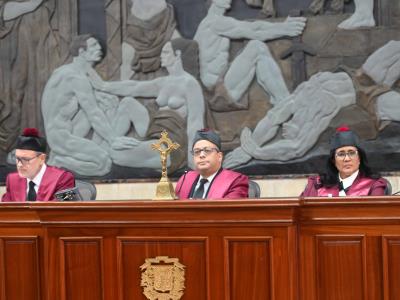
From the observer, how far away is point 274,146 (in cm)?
912

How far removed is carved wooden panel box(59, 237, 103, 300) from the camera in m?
4.87

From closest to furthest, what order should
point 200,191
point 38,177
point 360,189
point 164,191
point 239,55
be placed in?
point 164,191, point 360,189, point 200,191, point 38,177, point 239,55

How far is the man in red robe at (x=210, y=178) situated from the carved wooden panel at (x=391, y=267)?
1.84m

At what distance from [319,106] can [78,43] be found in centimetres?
289

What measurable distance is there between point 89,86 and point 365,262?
18.8 feet

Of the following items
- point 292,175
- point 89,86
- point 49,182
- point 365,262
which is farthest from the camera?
point 89,86

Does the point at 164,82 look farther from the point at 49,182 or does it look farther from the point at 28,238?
the point at 28,238

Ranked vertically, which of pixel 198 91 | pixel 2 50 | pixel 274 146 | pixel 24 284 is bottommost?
pixel 24 284

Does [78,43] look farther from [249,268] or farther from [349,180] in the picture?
[249,268]

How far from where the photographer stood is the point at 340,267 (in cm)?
468

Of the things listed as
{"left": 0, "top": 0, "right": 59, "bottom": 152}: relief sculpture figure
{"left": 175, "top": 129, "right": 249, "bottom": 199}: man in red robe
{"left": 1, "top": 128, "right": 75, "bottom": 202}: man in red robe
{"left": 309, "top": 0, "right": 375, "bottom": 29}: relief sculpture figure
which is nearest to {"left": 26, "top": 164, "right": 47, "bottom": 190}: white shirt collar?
{"left": 1, "top": 128, "right": 75, "bottom": 202}: man in red robe

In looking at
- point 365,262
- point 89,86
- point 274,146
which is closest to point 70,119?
point 89,86

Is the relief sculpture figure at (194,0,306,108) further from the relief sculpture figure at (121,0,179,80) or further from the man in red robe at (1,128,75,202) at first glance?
the man in red robe at (1,128,75,202)

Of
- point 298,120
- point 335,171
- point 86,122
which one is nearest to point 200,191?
point 335,171
